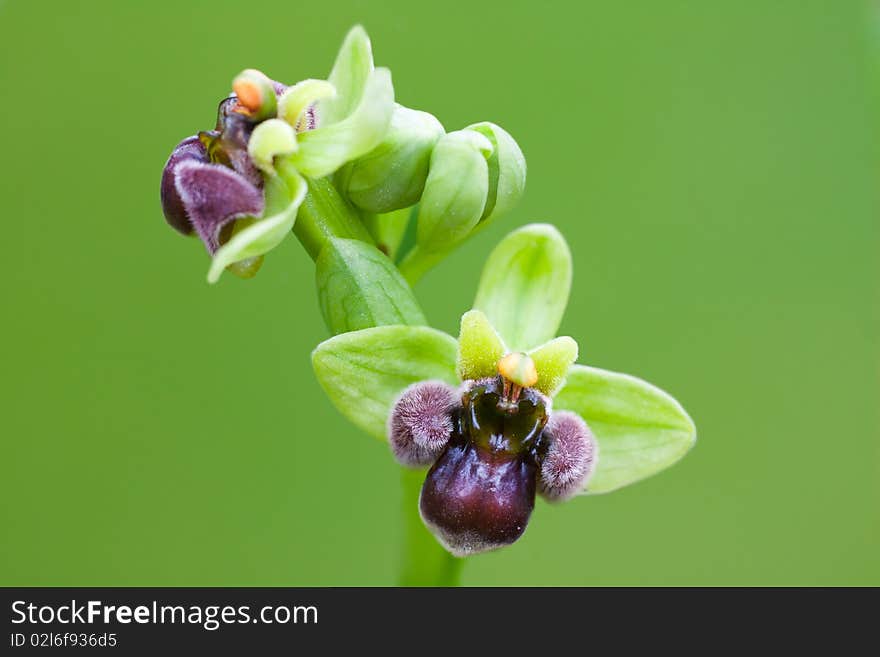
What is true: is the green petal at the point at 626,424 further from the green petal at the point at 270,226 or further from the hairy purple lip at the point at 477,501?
the green petal at the point at 270,226

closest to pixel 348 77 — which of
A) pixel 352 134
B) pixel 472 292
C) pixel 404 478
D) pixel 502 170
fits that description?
pixel 352 134

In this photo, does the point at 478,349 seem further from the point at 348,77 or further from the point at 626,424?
the point at 348,77

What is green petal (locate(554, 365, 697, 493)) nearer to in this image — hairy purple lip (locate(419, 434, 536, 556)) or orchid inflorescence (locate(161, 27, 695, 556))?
orchid inflorescence (locate(161, 27, 695, 556))

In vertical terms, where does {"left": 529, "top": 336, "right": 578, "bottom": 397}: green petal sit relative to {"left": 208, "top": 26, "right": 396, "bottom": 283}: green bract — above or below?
below

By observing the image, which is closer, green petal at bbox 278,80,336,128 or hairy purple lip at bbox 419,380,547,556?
hairy purple lip at bbox 419,380,547,556

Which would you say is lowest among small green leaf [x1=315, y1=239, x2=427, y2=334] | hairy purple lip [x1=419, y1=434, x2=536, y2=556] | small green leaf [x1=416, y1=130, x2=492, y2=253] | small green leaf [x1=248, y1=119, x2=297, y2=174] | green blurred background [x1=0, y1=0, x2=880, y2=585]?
hairy purple lip [x1=419, y1=434, x2=536, y2=556]

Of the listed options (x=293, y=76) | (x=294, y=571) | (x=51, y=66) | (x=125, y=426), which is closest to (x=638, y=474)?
(x=294, y=571)

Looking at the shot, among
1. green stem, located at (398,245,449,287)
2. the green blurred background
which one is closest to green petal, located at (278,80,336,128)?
green stem, located at (398,245,449,287)
